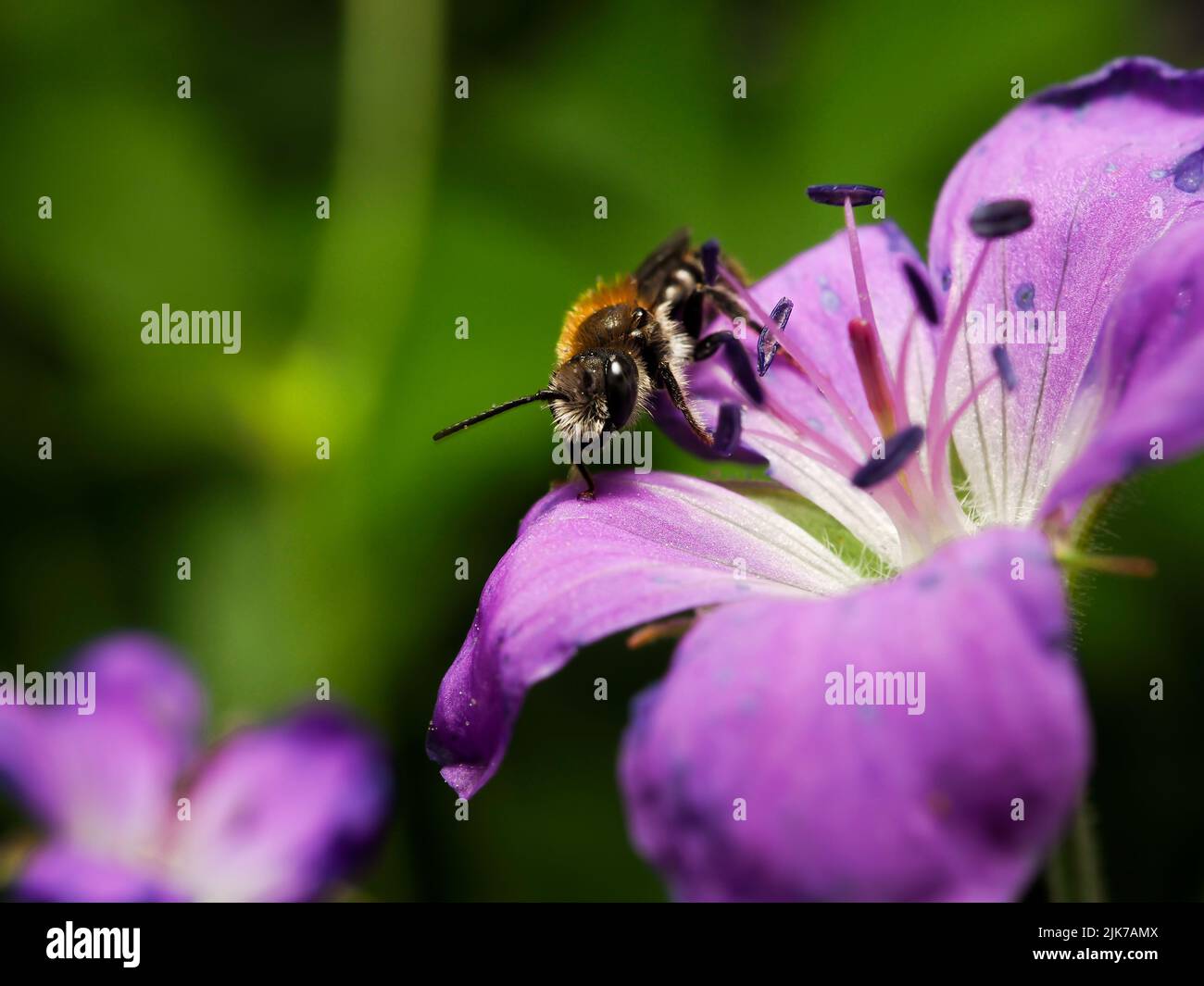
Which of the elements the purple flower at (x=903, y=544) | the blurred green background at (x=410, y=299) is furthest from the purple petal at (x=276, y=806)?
the purple flower at (x=903, y=544)

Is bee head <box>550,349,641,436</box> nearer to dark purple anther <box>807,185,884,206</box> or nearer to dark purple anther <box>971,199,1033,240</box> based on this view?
dark purple anther <box>807,185,884,206</box>

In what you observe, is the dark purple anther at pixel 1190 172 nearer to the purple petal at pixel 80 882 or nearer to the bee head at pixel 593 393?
the bee head at pixel 593 393

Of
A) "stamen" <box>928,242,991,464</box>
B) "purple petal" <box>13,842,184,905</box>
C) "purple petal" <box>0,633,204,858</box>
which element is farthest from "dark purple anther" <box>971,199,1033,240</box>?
"purple petal" <box>0,633,204,858</box>

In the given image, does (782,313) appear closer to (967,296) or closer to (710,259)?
(710,259)

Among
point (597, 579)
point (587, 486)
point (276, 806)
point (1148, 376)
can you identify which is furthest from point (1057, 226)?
point (276, 806)

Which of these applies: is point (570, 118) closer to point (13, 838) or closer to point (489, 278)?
point (489, 278)
